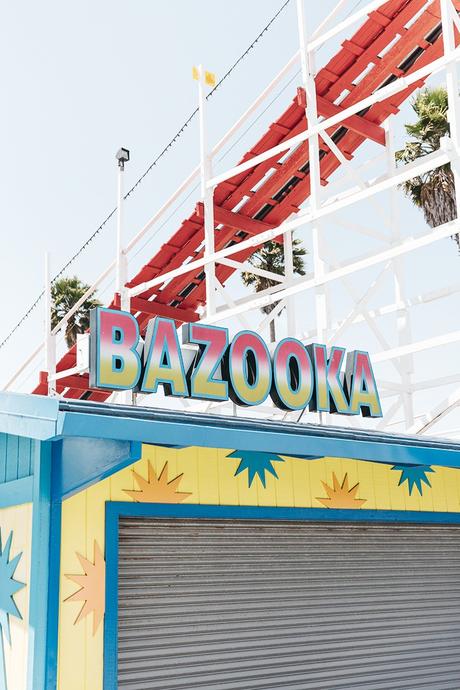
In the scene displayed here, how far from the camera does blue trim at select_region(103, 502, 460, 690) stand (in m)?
6.94

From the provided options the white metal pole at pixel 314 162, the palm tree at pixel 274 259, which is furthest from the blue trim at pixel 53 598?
the palm tree at pixel 274 259

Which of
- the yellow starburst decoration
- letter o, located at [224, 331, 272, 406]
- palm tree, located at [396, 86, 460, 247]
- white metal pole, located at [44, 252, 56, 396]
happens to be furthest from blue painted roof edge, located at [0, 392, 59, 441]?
palm tree, located at [396, 86, 460, 247]

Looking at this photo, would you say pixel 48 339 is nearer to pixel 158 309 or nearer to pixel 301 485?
pixel 158 309

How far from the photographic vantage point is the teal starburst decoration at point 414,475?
10.0 metres

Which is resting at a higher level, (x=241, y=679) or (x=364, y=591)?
(x=364, y=591)

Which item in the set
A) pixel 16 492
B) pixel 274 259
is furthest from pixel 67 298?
pixel 16 492

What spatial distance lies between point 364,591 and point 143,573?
302 cm

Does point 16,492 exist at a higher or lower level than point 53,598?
higher

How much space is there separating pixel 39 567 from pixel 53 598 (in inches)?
10.6

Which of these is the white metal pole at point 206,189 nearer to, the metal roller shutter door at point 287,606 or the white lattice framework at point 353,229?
the white lattice framework at point 353,229

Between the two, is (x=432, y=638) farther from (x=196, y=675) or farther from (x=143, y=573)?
(x=143, y=573)

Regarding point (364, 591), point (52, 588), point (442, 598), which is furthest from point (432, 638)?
point (52, 588)

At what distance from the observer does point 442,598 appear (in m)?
10.2

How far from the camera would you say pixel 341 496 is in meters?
9.25
